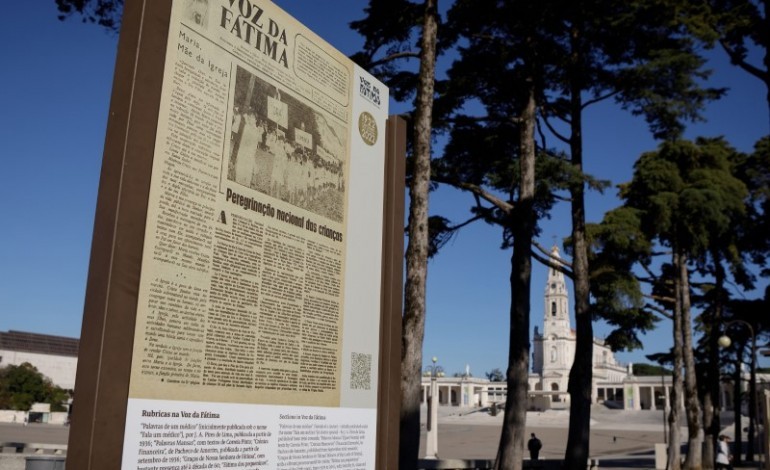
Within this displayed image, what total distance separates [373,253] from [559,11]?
13.2m

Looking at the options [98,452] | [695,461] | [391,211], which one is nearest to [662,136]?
[695,461]

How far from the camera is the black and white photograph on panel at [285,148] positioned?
3.98 meters

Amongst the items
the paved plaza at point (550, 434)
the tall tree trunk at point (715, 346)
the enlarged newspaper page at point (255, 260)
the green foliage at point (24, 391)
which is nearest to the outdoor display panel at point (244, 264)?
the enlarged newspaper page at point (255, 260)

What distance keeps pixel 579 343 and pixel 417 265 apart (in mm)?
7354

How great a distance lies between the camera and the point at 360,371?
4.82 m

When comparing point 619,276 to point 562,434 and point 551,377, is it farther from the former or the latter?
point 551,377

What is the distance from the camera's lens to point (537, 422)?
76500mm

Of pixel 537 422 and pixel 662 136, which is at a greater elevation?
pixel 662 136

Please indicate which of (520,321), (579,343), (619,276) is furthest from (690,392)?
(520,321)

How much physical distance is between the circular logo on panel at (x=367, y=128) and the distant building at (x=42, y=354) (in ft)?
349

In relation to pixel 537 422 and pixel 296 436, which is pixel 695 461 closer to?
pixel 296 436

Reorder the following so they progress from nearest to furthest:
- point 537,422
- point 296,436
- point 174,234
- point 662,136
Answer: point 174,234 → point 296,436 → point 662,136 → point 537,422

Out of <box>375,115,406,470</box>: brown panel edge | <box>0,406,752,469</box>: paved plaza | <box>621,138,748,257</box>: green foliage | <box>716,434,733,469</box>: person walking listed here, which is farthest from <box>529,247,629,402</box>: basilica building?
<box>375,115,406,470</box>: brown panel edge

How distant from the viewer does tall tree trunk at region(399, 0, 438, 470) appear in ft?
31.1
